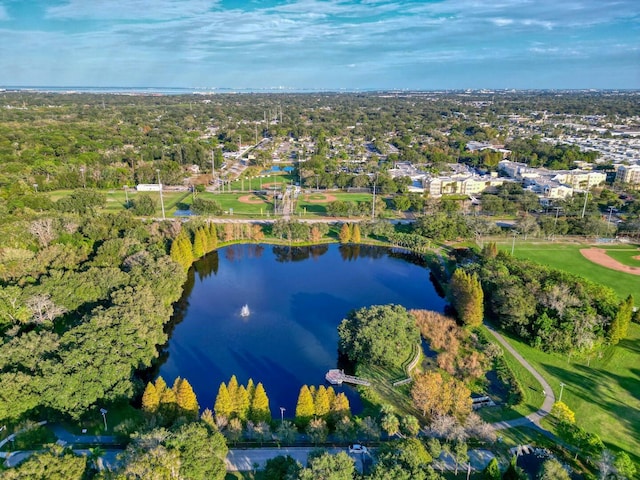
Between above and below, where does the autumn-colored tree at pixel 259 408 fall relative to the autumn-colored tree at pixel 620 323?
below

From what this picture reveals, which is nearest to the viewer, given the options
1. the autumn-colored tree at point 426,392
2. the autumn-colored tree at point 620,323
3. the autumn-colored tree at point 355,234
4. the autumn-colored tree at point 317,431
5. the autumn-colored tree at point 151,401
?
the autumn-colored tree at point 317,431

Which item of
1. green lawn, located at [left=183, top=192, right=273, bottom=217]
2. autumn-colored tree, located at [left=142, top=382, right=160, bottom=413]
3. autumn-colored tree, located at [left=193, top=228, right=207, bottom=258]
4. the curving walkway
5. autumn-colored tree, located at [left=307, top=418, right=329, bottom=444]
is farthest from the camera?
green lawn, located at [left=183, top=192, right=273, bottom=217]

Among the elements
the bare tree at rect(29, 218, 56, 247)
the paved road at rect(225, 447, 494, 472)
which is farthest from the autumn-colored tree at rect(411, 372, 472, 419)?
the bare tree at rect(29, 218, 56, 247)

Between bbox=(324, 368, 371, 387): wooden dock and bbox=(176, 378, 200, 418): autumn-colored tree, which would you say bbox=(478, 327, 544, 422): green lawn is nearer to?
bbox=(324, 368, 371, 387): wooden dock

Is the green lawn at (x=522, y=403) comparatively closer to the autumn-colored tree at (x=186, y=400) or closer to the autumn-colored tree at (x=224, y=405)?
the autumn-colored tree at (x=224, y=405)

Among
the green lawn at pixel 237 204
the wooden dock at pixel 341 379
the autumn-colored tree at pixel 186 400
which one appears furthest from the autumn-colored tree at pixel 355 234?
the autumn-colored tree at pixel 186 400

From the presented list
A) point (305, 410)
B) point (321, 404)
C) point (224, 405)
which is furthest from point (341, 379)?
point (224, 405)
